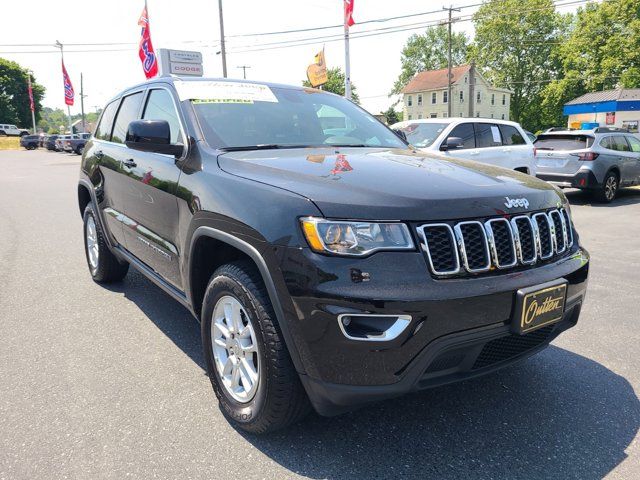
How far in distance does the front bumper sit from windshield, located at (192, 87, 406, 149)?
4.21ft

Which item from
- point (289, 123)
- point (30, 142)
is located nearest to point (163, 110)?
point (289, 123)

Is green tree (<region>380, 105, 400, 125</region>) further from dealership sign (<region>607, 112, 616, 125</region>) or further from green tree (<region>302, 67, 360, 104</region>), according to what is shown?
dealership sign (<region>607, 112, 616, 125</region>)

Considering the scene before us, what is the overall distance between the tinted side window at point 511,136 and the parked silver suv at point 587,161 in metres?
1.11

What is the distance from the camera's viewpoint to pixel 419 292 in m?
1.95

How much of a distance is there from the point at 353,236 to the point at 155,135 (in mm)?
1516

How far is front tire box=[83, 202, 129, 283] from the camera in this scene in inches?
186

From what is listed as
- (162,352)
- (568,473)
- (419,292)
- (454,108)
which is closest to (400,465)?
(568,473)

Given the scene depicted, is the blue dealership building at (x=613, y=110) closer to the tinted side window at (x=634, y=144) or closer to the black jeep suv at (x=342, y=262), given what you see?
the tinted side window at (x=634, y=144)

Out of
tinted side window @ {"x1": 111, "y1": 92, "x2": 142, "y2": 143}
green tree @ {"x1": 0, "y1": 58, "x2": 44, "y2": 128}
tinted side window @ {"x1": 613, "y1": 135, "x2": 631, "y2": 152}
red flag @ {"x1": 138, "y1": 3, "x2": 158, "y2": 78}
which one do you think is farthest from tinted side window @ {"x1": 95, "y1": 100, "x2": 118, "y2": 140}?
green tree @ {"x1": 0, "y1": 58, "x2": 44, "y2": 128}

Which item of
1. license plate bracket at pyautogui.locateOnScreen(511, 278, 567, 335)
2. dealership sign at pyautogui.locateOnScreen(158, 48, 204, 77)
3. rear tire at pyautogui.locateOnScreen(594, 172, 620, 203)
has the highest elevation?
dealership sign at pyautogui.locateOnScreen(158, 48, 204, 77)

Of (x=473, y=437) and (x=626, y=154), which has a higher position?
(x=626, y=154)

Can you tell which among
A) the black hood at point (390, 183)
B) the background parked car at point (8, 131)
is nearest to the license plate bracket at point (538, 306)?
the black hood at point (390, 183)

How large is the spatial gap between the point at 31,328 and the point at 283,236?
111 inches

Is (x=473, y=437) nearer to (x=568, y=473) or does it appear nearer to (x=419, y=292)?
(x=568, y=473)
